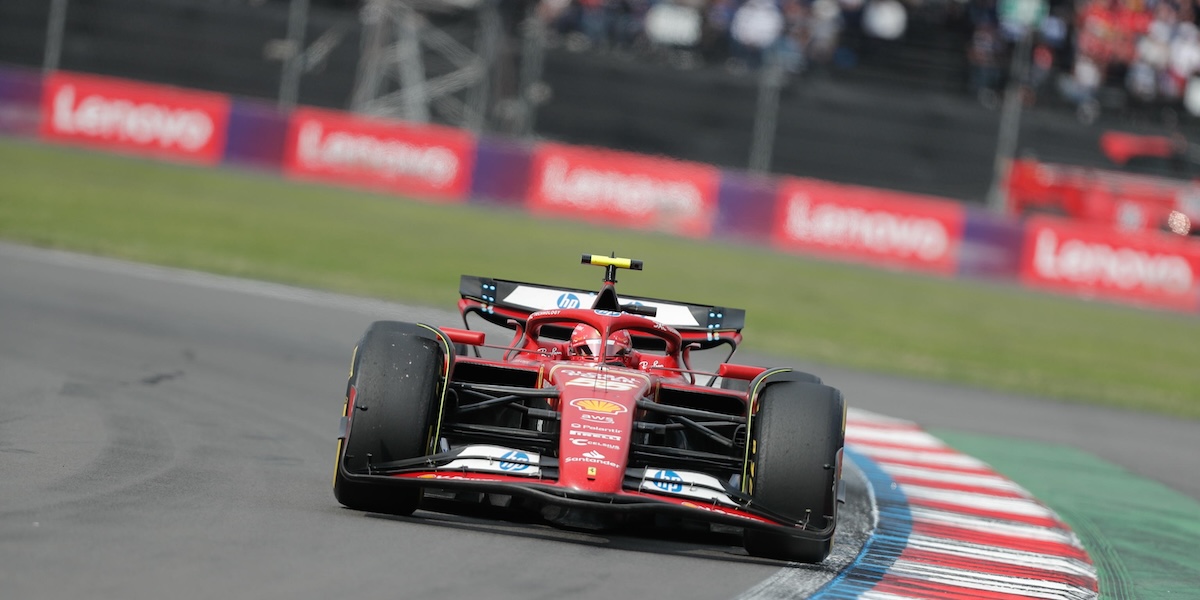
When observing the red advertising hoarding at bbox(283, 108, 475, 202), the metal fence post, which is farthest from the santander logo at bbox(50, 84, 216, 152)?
the red advertising hoarding at bbox(283, 108, 475, 202)

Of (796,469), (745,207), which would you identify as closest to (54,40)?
(745,207)

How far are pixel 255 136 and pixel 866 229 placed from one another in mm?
11612

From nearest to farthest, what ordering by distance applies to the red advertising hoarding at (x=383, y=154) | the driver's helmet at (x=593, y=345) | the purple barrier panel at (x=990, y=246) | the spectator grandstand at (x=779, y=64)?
the driver's helmet at (x=593, y=345)
the purple barrier panel at (x=990, y=246)
the red advertising hoarding at (x=383, y=154)
the spectator grandstand at (x=779, y=64)

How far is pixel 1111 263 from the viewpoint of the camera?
2666 centimetres

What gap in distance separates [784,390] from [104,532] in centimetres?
303

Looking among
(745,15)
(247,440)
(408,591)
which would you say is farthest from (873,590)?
(745,15)

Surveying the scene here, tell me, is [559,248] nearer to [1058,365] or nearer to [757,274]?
[757,274]

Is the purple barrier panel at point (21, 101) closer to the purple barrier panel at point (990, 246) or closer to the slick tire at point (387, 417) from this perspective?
the purple barrier panel at point (990, 246)

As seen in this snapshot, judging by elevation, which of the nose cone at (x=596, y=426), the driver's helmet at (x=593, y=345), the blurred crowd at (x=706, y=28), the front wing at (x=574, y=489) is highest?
the blurred crowd at (x=706, y=28)

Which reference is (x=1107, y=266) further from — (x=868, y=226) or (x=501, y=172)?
(x=501, y=172)

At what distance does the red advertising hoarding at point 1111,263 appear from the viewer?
85.8 ft

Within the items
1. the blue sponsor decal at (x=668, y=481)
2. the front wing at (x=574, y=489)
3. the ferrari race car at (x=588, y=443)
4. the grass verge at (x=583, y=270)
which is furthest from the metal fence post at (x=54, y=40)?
the blue sponsor decal at (x=668, y=481)

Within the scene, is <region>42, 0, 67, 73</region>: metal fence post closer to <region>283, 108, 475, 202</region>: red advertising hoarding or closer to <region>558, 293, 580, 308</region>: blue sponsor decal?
<region>283, 108, 475, 202</region>: red advertising hoarding

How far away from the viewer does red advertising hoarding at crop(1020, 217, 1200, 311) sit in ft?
85.8
